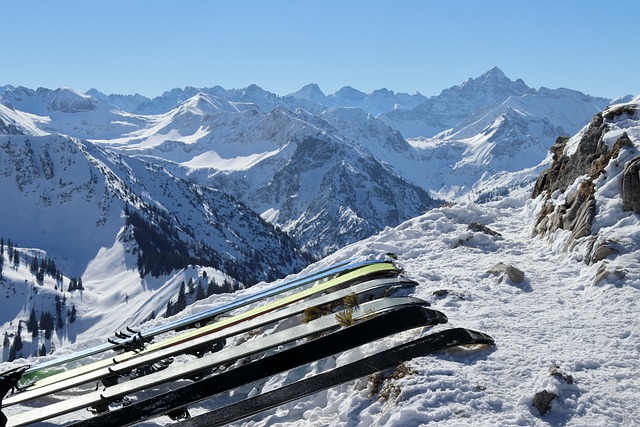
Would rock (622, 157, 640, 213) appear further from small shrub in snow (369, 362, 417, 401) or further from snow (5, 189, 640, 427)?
small shrub in snow (369, 362, 417, 401)

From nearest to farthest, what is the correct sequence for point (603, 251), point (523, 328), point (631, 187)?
point (523, 328)
point (603, 251)
point (631, 187)

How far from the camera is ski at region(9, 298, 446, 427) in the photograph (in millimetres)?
12852

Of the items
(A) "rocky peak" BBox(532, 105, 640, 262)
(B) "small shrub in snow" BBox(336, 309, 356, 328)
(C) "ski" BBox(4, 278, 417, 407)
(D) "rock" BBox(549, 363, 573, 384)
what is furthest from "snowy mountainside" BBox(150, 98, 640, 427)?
(C) "ski" BBox(4, 278, 417, 407)

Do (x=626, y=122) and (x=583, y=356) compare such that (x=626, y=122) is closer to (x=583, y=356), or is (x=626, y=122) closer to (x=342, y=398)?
(x=583, y=356)

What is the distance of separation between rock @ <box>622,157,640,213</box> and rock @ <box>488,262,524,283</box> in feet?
16.4

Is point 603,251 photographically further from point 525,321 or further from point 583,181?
point 583,181

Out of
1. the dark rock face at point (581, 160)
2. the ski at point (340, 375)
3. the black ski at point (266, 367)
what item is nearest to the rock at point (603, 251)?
the dark rock face at point (581, 160)

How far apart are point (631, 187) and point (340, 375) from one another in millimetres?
14324

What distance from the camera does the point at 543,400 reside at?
11461mm

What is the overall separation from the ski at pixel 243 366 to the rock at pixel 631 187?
417 inches

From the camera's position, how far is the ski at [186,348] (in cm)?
1645

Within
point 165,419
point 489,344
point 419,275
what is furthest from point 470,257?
point 165,419

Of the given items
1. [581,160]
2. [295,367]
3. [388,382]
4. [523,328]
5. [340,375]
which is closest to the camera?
[388,382]

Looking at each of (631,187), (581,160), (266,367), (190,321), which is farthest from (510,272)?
(190,321)
